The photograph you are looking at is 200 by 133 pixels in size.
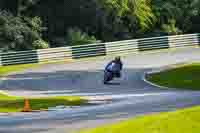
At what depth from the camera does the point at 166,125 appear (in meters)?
15.5

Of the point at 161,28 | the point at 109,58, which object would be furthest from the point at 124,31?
the point at 109,58

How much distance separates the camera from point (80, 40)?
173 feet

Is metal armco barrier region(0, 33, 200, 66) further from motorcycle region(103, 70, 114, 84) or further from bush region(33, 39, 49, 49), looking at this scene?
motorcycle region(103, 70, 114, 84)

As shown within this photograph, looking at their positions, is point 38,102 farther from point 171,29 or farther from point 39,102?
point 171,29

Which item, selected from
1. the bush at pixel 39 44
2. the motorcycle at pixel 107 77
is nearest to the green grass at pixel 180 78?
the motorcycle at pixel 107 77

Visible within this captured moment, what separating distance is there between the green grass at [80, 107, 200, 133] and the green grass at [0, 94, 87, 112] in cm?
1071

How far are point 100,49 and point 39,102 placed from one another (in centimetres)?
2206

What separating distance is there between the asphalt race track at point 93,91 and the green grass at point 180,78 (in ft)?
3.02

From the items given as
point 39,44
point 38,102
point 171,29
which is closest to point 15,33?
point 39,44

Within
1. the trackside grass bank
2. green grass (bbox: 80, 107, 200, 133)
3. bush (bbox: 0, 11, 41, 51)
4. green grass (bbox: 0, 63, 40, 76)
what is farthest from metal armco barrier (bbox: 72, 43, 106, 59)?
green grass (bbox: 80, 107, 200, 133)

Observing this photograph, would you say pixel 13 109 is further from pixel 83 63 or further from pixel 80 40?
pixel 80 40

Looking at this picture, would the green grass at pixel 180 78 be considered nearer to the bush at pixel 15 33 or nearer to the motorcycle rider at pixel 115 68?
the motorcycle rider at pixel 115 68

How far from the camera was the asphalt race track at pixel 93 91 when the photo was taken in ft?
71.7

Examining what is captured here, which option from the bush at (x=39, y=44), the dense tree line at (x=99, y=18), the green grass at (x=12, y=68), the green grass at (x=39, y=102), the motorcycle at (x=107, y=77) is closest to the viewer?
the green grass at (x=39, y=102)
